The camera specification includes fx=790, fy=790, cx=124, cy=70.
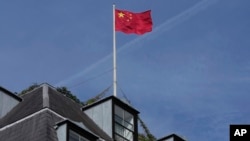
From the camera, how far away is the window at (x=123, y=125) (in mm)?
33312

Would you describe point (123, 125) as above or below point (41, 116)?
above

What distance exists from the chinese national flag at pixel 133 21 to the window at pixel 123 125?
7.83 metres

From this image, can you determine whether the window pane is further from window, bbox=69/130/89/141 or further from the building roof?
the building roof

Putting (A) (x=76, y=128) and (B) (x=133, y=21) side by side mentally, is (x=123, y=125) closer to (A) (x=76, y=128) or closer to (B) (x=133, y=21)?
(A) (x=76, y=128)

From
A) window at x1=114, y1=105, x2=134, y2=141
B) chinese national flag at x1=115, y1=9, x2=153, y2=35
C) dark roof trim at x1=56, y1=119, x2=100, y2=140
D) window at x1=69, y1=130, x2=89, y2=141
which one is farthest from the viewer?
chinese national flag at x1=115, y1=9, x2=153, y2=35

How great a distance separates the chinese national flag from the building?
24.5 ft

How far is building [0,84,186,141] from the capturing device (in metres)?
29.0

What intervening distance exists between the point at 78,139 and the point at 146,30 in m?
13.2

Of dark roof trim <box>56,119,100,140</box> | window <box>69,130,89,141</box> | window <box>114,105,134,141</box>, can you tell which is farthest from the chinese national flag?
window <box>69,130,89,141</box>

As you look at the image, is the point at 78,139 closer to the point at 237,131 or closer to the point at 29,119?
the point at 29,119

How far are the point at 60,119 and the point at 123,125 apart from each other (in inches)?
172

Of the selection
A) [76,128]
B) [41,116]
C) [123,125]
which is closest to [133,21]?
[123,125]

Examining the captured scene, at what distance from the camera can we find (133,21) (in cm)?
4147

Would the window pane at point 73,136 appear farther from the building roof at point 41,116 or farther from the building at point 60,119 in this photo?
the building roof at point 41,116
